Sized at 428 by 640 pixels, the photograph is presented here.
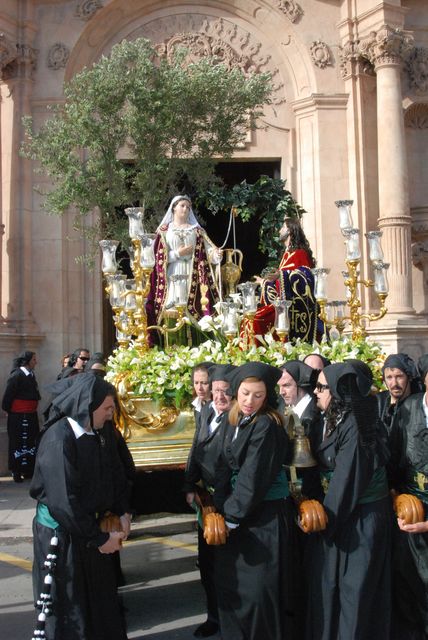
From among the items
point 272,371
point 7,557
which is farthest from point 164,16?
point 272,371

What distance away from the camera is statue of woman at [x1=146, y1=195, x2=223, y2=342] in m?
7.62

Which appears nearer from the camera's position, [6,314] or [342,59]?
[6,314]

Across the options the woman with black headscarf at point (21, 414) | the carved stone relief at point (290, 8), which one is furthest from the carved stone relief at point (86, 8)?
the woman with black headscarf at point (21, 414)

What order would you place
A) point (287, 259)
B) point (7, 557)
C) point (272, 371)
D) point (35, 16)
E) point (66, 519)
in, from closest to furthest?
point (66, 519) < point (272, 371) < point (7, 557) < point (287, 259) < point (35, 16)

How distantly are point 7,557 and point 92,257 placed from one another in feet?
25.0

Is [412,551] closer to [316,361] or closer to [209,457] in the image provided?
[209,457]

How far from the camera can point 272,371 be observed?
4.41 m

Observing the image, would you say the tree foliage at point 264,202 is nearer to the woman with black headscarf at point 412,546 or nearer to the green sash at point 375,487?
the woman with black headscarf at point 412,546

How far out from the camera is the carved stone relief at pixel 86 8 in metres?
15.5

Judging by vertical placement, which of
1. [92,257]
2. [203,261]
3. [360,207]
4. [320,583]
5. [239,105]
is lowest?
[320,583]

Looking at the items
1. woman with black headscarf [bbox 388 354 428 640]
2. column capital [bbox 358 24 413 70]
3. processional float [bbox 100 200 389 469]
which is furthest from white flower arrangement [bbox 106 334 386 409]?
column capital [bbox 358 24 413 70]

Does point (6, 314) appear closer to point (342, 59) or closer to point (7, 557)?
point (7, 557)

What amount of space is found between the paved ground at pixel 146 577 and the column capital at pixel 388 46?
10.1 metres

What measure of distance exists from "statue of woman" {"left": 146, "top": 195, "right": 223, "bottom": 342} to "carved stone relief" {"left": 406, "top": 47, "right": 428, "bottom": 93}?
964cm
